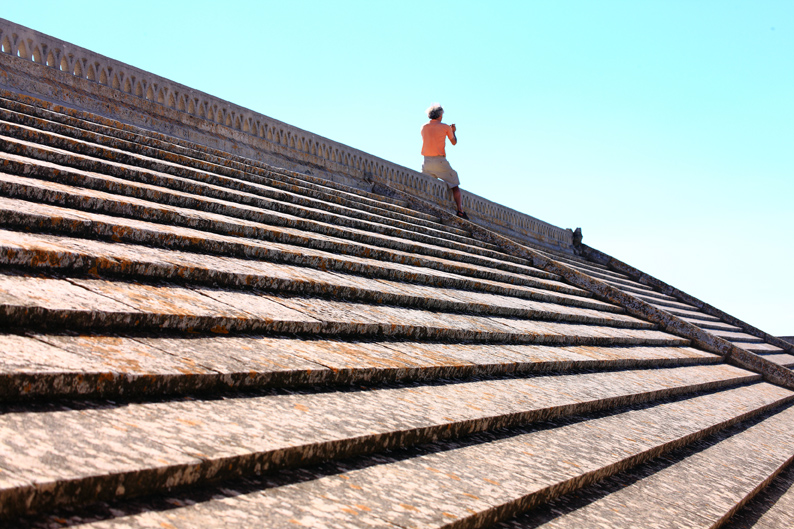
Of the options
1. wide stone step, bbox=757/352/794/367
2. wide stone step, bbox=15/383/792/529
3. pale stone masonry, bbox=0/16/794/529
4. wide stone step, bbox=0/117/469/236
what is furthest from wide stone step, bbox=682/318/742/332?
wide stone step, bbox=15/383/792/529

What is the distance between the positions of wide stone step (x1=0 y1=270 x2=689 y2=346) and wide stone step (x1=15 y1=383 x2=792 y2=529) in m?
0.79

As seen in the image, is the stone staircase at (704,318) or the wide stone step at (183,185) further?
the stone staircase at (704,318)

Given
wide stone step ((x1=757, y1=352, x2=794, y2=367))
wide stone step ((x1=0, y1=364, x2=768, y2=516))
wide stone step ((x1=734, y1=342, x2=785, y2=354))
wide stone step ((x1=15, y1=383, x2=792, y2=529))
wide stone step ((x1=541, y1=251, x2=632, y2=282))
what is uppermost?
wide stone step ((x1=541, y1=251, x2=632, y2=282))

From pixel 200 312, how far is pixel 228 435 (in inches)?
31.9

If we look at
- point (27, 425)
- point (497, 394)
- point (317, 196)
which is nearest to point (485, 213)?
point (317, 196)

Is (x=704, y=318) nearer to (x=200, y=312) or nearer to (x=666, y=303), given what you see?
(x=666, y=303)

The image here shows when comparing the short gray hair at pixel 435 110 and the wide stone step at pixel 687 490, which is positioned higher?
the short gray hair at pixel 435 110

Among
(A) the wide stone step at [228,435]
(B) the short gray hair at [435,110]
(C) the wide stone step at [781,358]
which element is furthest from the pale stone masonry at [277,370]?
(C) the wide stone step at [781,358]

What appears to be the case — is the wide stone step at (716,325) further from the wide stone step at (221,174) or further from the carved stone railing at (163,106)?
the carved stone railing at (163,106)

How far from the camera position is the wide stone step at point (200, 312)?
210 cm

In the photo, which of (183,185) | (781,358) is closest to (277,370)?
(183,185)

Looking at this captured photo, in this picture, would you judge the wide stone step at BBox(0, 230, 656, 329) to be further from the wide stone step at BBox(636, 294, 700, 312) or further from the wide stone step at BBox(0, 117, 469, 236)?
the wide stone step at BBox(636, 294, 700, 312)

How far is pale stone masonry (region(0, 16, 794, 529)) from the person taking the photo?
168cm

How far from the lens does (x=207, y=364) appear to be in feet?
7.25
